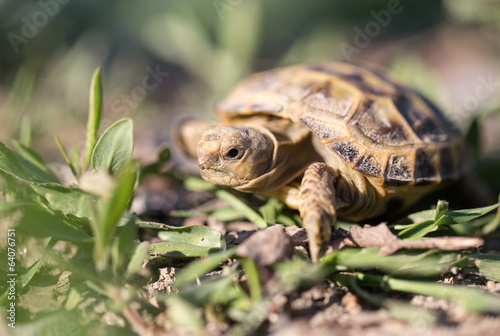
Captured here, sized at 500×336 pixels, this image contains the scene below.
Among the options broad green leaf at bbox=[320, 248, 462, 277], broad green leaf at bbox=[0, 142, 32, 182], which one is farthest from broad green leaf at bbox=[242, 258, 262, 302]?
broad green leaf at bbox=[0, 142, 32, 182]

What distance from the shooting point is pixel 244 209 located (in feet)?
8.18

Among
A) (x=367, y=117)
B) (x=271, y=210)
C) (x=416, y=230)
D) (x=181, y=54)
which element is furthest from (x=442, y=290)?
(x=181, y=54)

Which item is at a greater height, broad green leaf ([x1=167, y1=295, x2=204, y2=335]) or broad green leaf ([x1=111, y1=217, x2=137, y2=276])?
broad green leaf ([x1=111, y1=217, x2=137, y2=276])

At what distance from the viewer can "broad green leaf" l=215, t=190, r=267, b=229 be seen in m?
2.36

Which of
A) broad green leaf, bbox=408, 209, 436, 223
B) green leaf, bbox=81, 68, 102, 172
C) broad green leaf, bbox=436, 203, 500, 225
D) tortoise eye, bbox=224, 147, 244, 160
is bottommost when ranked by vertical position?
broad green leaf, bbox=408, 209, 436, 223

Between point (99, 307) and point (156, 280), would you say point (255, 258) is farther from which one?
point (99, 307)

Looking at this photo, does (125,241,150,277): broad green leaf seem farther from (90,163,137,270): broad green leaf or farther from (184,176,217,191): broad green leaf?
(184,176,217,191): broad green leaf

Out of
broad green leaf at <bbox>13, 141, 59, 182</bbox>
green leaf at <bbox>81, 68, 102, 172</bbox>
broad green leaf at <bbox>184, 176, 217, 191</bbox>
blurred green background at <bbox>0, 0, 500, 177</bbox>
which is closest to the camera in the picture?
broad green leaf at <bbox>13, 141, 59, 182</bbox>

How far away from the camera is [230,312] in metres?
1.62

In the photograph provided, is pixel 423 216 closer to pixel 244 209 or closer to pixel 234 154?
pixel 244 209

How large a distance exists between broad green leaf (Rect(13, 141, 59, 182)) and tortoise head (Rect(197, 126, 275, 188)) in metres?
0.92

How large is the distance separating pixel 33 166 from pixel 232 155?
1.19 meters

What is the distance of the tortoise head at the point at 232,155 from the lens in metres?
2.21

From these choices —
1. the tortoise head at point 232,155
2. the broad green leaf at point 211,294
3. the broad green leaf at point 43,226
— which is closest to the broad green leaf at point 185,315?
the broad green leaf at point 211,294
